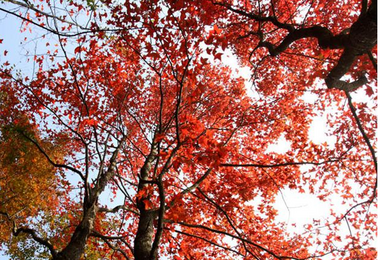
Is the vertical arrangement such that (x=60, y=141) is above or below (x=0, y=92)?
below

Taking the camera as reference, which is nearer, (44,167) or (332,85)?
(332,85)

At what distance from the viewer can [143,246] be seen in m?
4.09

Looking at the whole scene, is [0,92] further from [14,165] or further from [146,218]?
[146,218]

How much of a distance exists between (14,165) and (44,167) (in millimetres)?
1512

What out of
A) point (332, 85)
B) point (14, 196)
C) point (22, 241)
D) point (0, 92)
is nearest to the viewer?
point (332, 85)

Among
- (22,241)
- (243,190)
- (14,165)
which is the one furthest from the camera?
(22,241)

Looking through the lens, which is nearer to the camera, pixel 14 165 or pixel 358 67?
pixel 358 67

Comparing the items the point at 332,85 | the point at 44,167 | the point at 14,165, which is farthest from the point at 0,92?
the point at 332,85

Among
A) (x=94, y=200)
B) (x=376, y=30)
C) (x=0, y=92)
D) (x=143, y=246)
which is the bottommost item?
(x=143, y=246)

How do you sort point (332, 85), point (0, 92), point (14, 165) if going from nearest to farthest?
point (332, 85), point (14, 165), point (0, 92)

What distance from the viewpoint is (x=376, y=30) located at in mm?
3217

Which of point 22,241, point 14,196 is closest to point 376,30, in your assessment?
point 14,196

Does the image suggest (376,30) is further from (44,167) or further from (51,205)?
(51,205)

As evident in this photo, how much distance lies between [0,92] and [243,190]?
48.8ft
